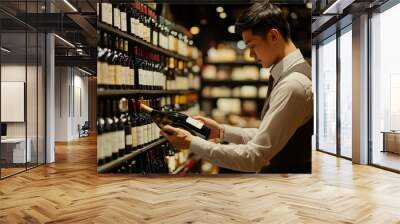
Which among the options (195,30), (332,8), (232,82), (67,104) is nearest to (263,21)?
(232,82)

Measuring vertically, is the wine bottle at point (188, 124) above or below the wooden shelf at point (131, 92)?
below

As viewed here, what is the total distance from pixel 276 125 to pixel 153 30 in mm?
1368

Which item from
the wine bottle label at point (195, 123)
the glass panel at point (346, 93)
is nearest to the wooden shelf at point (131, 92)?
the wine bottle label at point (195, 123)

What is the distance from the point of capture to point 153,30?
88.7 inches

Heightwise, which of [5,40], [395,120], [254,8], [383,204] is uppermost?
[5,40]

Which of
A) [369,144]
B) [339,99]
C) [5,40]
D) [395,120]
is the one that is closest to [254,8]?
[5,40]

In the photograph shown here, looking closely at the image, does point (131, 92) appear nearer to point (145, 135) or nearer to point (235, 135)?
point (145, 135)

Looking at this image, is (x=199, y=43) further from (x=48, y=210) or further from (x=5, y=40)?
(x=5, y=40)

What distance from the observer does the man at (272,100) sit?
1.03 meters

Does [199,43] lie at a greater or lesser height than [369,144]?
greater

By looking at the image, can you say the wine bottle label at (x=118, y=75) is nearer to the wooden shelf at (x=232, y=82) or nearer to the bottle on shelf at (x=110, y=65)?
the bottle on shelf at (x=110, y=65)

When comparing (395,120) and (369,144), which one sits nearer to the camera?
(395,120)

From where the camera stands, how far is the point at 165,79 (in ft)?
8.16

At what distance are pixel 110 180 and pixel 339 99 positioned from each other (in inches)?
216
